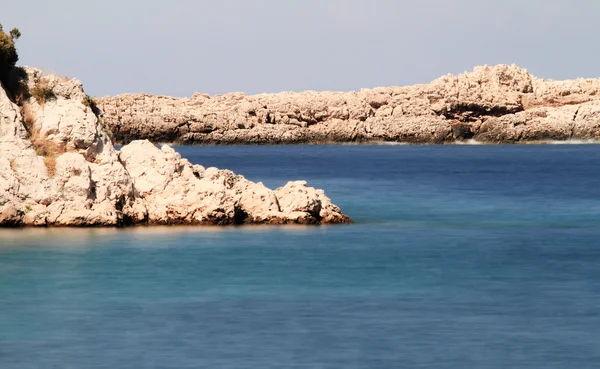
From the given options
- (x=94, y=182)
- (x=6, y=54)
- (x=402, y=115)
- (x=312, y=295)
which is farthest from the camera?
(x=402, y=115)

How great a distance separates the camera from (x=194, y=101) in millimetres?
122375

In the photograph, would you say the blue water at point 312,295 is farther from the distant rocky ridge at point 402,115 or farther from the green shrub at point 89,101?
the distant rocky ridge at point 402,115

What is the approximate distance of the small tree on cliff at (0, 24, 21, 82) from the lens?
82.3ft

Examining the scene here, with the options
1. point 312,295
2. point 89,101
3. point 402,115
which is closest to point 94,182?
point 89,101

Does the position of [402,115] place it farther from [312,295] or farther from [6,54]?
[312,295]

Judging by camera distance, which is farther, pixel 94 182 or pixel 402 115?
pixel 402 115

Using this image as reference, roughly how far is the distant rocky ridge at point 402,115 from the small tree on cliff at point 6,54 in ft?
259

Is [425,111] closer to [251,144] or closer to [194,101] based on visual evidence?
[251,144]

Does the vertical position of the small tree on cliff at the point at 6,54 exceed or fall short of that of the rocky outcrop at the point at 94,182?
it exceeds it

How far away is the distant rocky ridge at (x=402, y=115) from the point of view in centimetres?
10569

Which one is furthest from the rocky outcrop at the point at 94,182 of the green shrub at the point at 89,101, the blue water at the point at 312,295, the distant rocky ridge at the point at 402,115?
the distant rocky ridge at the point at 402,115

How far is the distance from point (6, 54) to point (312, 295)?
10900 mm

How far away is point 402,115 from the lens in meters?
108

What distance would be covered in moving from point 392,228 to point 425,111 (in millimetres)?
80343
